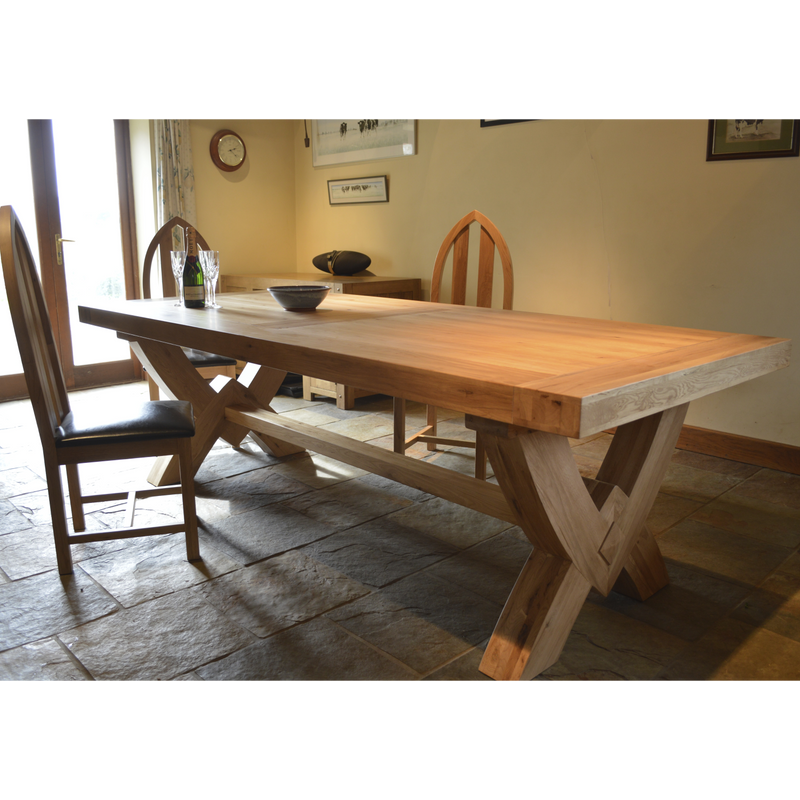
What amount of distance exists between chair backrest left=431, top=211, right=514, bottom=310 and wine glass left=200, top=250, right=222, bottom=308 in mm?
944

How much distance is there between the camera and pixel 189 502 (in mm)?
2166

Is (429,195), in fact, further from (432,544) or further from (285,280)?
(432,544)

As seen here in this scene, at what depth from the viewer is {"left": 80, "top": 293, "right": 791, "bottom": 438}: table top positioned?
4.23 feet

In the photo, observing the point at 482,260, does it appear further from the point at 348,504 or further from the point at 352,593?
the point at 352,593

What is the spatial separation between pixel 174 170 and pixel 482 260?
2651mm

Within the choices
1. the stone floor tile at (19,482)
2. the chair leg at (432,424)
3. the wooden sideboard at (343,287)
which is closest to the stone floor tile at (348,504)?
the chair leg at (432,424)

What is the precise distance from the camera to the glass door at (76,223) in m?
4.27

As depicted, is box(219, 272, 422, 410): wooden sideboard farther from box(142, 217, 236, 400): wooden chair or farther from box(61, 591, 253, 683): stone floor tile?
box(61, 591, 253, 683): stone floor tile

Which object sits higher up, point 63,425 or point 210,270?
point 210,270

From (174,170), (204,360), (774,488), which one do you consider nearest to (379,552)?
(204,360)

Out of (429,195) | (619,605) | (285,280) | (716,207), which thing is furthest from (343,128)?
(619,605)

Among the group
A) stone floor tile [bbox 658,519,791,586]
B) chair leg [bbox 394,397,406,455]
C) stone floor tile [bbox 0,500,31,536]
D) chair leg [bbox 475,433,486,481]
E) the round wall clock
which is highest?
the round wall clock

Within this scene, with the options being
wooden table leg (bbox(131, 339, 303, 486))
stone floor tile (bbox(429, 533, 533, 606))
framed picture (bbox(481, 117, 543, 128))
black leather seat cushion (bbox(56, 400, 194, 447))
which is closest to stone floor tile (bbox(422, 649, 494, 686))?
stone floor tile (bbox(429, 533, 533, 606))

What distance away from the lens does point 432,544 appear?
235 cm
